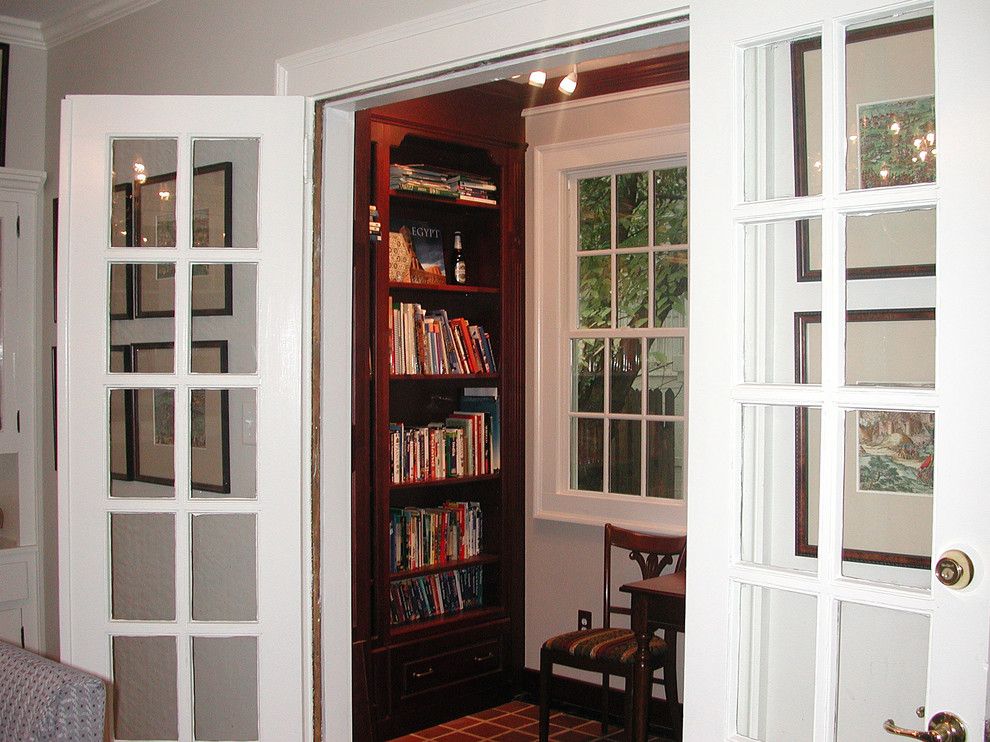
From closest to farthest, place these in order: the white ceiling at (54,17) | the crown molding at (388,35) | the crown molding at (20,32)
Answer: the crown molding at (388,35)
the white ceiling at (54,17)
the crown molding at (20,32)

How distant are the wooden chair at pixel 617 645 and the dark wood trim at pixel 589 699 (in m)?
0.16

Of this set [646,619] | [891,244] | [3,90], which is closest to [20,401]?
[3,90]

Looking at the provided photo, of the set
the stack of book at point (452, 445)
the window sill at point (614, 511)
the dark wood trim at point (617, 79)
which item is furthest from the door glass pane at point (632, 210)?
the window sill at point (614, 511)

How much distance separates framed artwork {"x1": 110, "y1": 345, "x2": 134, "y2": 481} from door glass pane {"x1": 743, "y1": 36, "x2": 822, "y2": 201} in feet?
6.05

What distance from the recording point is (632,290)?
4.54 meters

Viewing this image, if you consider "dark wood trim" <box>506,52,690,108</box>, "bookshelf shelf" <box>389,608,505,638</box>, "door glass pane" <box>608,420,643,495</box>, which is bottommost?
"bookshelf shelf" <box>389,608,505,638</box>

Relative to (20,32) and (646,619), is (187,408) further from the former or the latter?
(20,32)

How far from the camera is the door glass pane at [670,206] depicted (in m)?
4.35

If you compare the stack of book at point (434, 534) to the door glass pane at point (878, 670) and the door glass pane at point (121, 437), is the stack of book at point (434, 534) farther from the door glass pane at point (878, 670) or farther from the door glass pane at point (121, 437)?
the door glass pane at point (878, 670)

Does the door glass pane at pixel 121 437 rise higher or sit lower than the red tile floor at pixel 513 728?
higher

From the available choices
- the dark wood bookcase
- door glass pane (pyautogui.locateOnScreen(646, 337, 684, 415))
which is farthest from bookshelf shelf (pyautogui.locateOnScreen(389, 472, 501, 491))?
door glass pane (pyautogui.locateOnScreen(646, 337, 684, 415))

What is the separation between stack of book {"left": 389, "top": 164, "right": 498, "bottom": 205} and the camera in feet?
14.4

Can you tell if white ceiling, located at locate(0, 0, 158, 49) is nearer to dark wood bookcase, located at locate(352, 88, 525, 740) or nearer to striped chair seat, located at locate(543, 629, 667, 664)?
dark wood bookcase, located at locate(352, 88, 525, 740)

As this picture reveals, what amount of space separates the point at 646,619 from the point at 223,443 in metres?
1.69
